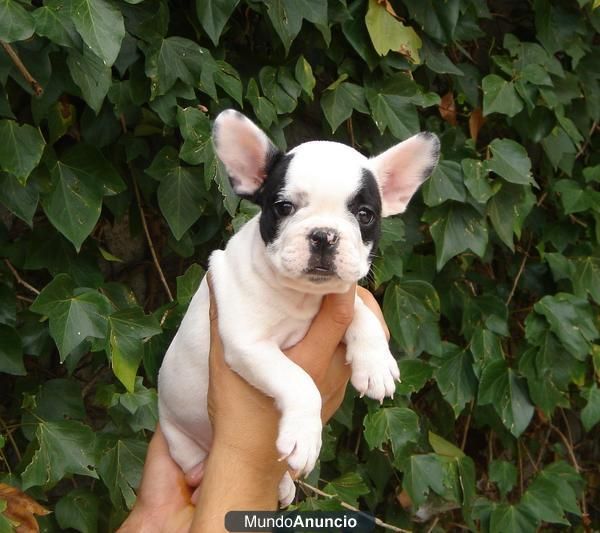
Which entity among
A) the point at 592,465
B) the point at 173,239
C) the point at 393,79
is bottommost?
the point at 592,465

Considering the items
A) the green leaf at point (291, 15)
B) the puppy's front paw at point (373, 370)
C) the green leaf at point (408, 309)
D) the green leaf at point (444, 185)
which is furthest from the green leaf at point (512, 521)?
the green leaf at point (291, 15)

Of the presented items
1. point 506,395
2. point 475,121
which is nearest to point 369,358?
point 506,395

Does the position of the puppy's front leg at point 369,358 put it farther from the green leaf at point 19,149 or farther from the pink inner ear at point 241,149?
the green leaf at point 19,149

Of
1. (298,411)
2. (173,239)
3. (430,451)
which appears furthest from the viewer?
(430,451)

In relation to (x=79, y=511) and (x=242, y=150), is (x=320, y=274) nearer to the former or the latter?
(x=242, y=150)

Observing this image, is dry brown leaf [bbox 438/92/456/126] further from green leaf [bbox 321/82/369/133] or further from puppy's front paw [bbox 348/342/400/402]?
puppy's front paw [bbox 348/342/400/402]

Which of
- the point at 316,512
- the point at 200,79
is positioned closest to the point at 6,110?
the point at 200,79

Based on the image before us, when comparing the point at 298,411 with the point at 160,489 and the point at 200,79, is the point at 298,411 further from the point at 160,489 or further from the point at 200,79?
the point at 200,79
